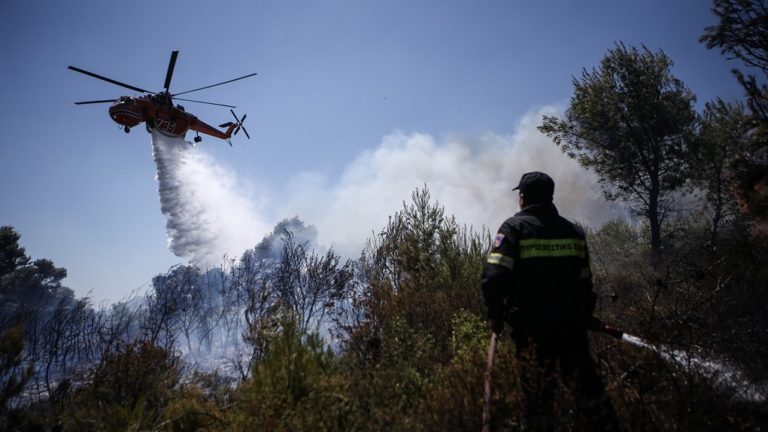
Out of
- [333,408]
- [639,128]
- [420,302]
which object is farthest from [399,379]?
[639,128]

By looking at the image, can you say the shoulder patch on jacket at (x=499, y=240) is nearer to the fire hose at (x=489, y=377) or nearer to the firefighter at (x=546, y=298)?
the firefighter at (x=546, y=298)

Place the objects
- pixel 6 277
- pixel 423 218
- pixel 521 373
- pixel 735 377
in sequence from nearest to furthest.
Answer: pixel 521 373, pixel 735 377, pixel 423 218, pixel 6 277

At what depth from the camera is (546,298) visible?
279 cm

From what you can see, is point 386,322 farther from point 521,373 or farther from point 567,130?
point 567,130

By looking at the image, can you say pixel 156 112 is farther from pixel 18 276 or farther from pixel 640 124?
pixel 18 276

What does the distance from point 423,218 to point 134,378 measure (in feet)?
24.9

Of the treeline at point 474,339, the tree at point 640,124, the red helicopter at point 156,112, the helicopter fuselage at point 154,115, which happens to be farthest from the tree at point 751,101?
the helicopter fuselage at point 154,115

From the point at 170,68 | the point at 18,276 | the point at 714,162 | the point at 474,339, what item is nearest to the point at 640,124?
the point at 714,162

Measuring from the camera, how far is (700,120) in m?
15.4

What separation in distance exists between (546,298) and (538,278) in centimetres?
17

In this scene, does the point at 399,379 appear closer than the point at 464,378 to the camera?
No

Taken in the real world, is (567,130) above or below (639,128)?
above

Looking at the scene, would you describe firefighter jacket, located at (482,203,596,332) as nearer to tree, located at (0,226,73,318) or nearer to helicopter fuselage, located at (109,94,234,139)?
helicopter fuselage, located at (109,94,234,139)

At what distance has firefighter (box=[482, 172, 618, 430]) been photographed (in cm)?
268
